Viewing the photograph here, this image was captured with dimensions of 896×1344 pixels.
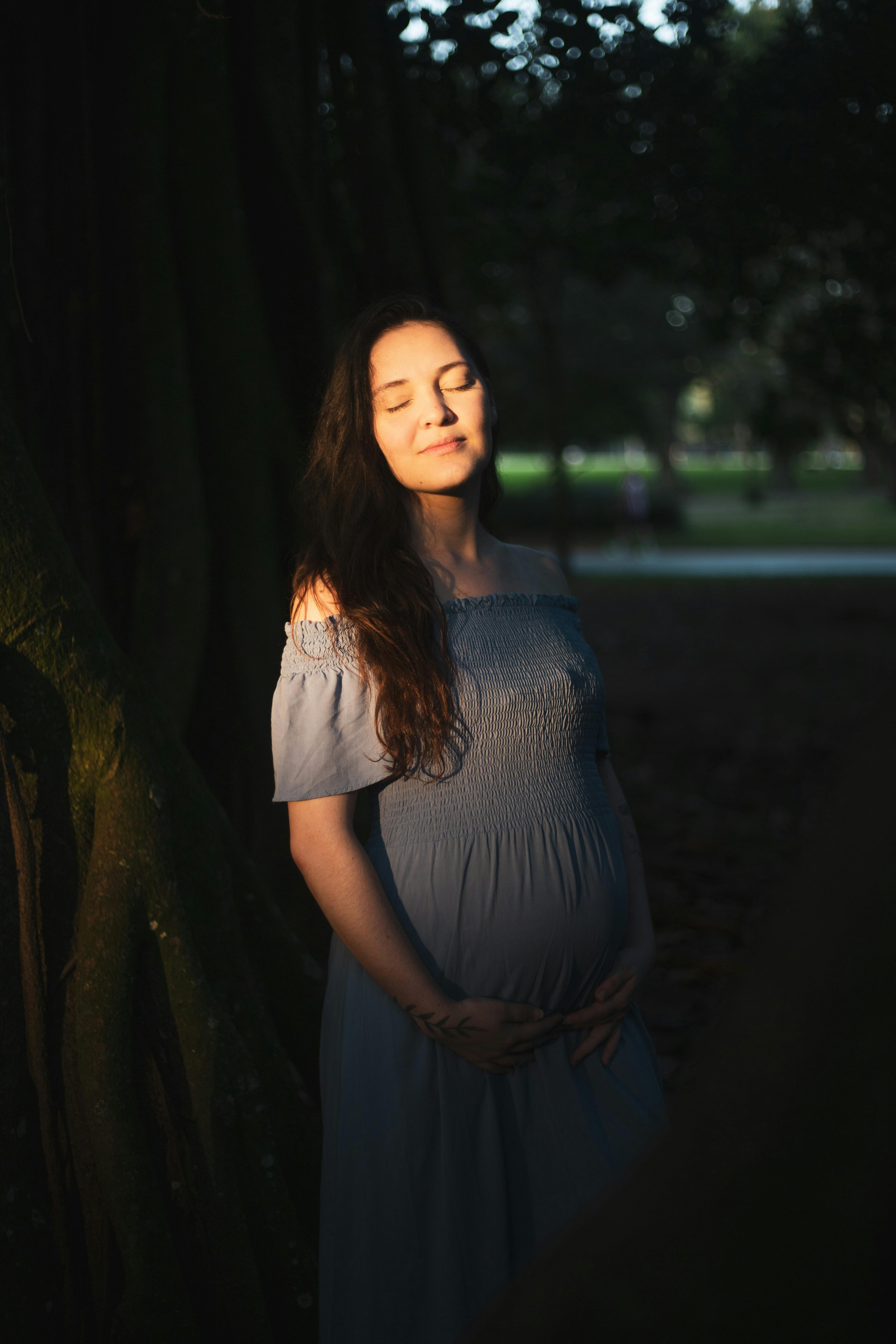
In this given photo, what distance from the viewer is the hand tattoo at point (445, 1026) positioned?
5.70 ft

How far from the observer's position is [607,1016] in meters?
1.87

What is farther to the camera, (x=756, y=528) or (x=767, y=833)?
(x=756, y=528)

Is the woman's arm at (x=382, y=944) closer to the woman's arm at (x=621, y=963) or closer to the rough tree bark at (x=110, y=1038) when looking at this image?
the woman's arm at (x=621, y=963)

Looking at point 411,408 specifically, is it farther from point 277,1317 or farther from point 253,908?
point 277,1317

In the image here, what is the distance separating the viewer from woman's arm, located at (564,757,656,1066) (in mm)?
1850

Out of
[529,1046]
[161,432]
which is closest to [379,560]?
[529,1046]

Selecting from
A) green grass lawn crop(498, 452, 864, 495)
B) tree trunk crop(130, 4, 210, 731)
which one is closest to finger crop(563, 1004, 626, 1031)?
tree trunk crop(130, 4, 210, 731)

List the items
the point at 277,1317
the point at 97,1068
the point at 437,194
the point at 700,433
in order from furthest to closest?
1. the point at 700,433
2. the point at 437,194
3. the point at 277,1317
4. the point at 97,1068

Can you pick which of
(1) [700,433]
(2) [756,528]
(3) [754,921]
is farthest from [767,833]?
(1) [700,433]

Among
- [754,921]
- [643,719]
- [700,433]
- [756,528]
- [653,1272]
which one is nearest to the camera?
[653,1272]

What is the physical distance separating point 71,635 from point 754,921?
3.90m

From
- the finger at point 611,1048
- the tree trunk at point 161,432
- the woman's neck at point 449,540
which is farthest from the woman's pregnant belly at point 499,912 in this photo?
the tree trunk at point 161,432

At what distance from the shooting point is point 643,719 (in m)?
9.22

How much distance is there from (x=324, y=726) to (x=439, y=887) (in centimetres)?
33
